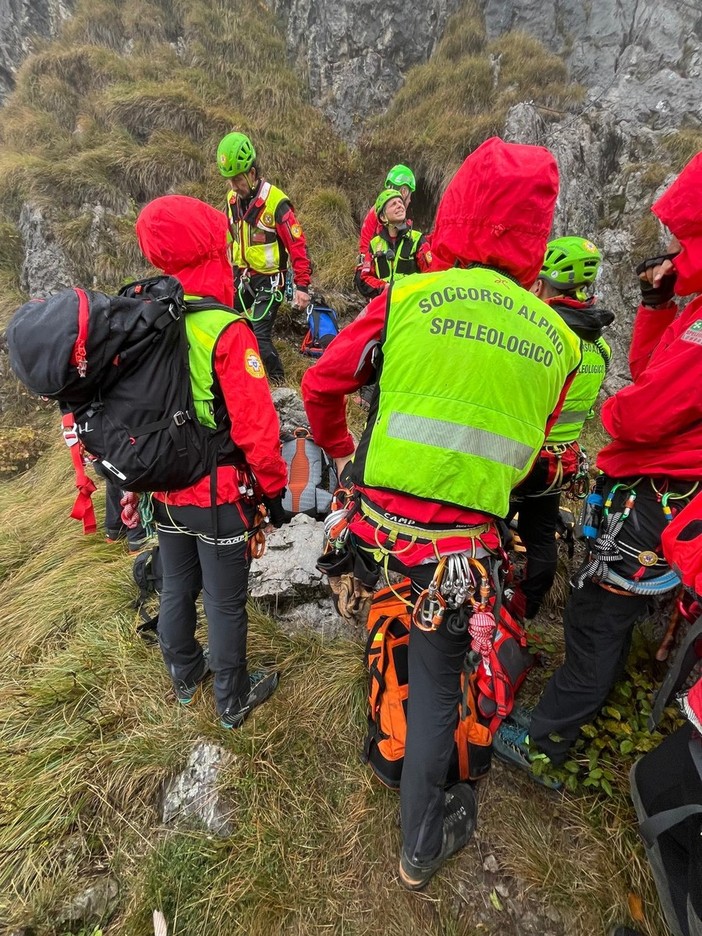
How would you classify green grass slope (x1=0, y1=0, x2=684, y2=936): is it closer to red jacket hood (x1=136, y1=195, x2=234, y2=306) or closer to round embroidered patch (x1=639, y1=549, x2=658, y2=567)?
round embroidered patch (x1=639, y1=549, x2=658, y2=567)

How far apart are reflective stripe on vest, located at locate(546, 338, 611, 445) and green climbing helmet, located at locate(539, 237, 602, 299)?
1.30 feet

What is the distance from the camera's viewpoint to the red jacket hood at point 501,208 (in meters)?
1.57

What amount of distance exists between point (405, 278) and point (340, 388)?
542 millimetres

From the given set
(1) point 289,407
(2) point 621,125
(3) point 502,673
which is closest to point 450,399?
(3) point 502,673

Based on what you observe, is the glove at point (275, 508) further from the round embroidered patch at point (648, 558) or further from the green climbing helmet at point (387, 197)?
the green climbing helmet at point (387, 197)

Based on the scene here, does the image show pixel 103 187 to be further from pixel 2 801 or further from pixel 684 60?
pixel 684 60

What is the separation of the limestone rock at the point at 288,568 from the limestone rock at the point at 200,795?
1.07m

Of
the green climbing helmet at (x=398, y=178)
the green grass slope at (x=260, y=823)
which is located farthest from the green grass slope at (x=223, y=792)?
the green climbing helmet at (x=398, y=178)

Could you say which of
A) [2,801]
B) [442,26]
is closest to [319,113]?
[442,26]

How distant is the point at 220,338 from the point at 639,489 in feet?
6.81

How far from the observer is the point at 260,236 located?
215 inches

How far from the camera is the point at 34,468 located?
20.7 feet

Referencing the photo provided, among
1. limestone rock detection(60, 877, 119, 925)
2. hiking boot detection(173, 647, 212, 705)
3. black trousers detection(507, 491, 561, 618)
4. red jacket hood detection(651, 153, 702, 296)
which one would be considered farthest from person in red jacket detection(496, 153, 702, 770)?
limestone rock detection(60, 877, 119, 925)

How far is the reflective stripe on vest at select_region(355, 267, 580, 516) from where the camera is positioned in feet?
Answer: 5.26
